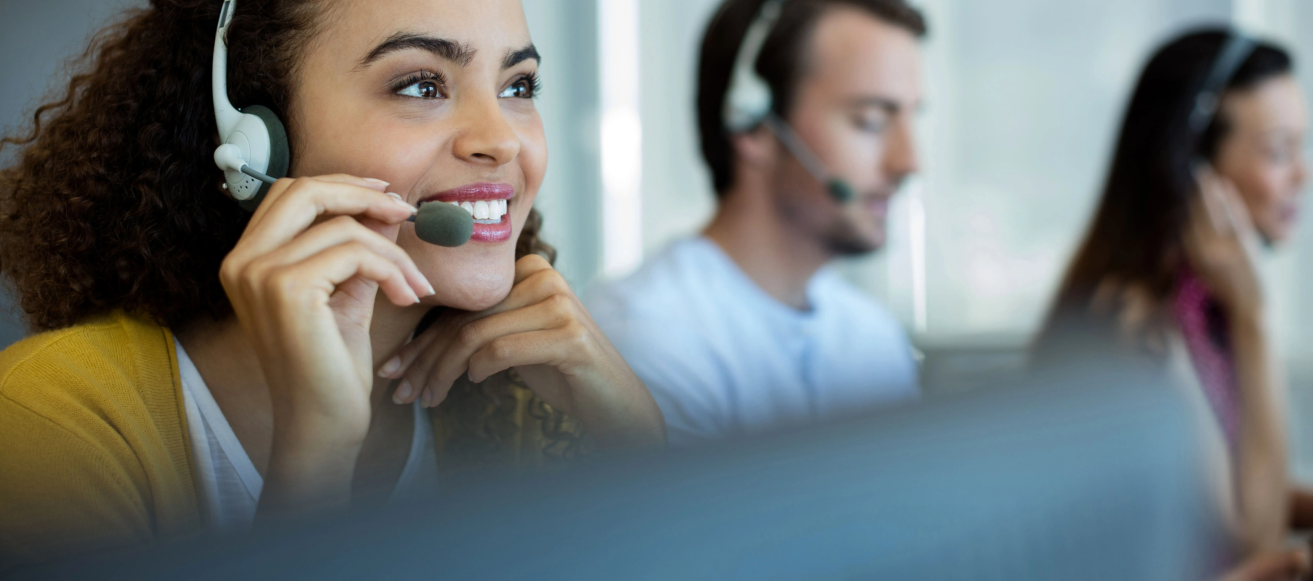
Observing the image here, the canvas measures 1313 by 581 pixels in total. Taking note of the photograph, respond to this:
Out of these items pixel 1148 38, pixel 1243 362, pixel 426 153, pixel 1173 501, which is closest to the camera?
pixel 426 153

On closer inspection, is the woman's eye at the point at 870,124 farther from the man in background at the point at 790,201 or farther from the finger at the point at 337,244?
the finger at the point at 337,244

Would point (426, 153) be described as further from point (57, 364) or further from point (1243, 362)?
point (1243, 362)

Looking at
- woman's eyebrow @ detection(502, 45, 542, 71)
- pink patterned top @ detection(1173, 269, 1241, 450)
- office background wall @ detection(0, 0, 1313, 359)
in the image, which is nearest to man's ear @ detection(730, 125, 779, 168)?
office background wall @ detection(0, 0, 1313, 359)

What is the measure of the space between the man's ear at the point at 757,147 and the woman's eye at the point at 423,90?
863mm

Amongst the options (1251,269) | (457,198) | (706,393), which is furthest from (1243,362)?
(457,198)

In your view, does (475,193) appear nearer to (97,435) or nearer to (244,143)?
(244,143)

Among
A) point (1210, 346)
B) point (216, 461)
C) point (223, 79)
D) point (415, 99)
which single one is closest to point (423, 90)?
point (415, 99)

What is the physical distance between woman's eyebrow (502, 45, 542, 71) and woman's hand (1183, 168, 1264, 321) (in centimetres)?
131

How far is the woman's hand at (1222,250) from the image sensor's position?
1.43 meters

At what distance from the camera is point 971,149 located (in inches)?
76.8

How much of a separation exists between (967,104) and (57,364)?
6.10 feet

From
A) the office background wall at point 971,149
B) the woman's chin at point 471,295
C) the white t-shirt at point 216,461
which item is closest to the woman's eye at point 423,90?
the woman's chin at point 471,295

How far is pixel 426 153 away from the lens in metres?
0.48

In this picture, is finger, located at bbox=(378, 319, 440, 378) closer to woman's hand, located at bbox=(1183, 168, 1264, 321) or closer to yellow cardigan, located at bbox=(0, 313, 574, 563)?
yellow cardigan, located at bbox=(0, 313, 574, 563)
